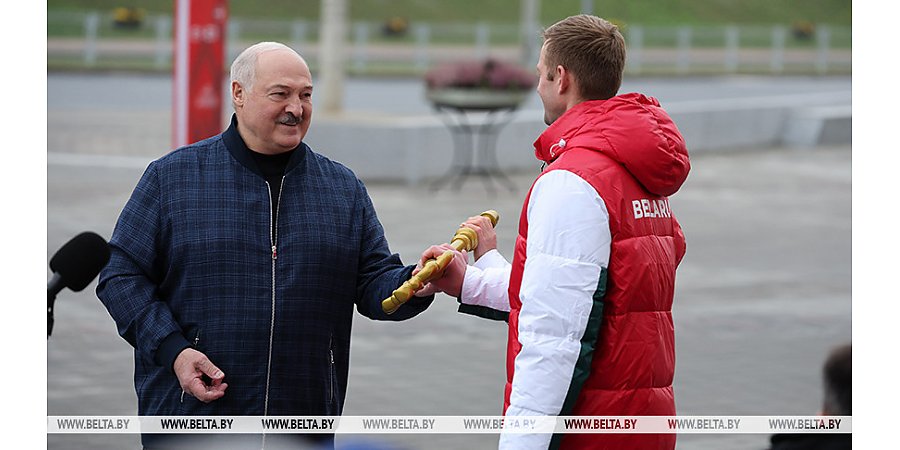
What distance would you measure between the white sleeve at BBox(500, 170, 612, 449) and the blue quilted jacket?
70 centimetres

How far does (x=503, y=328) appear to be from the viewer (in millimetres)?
8227

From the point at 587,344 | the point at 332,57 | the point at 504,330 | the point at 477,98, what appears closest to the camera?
the point at 587,344

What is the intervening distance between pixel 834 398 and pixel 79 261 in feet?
5.56

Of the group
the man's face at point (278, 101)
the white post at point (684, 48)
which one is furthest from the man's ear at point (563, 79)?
the white post at point (684, 48)

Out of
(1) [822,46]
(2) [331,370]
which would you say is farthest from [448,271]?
(1) [822,46]

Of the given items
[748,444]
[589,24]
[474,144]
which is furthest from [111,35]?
[589,24]

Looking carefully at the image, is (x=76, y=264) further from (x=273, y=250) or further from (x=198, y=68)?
(x=198, y=68)

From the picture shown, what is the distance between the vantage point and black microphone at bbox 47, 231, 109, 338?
9.34 ft

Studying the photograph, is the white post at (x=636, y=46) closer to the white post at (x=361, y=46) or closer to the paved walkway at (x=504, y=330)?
the white post at (x=361, y=46)

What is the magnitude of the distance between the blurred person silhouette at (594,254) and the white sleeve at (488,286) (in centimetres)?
39

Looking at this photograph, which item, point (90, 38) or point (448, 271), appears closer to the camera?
point (448, 271)

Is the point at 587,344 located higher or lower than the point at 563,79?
lower

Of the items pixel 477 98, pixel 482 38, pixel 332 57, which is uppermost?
pixel 482 38

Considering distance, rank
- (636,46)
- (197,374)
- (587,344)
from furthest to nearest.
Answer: (636,46)
(197,374)
(587,344)
